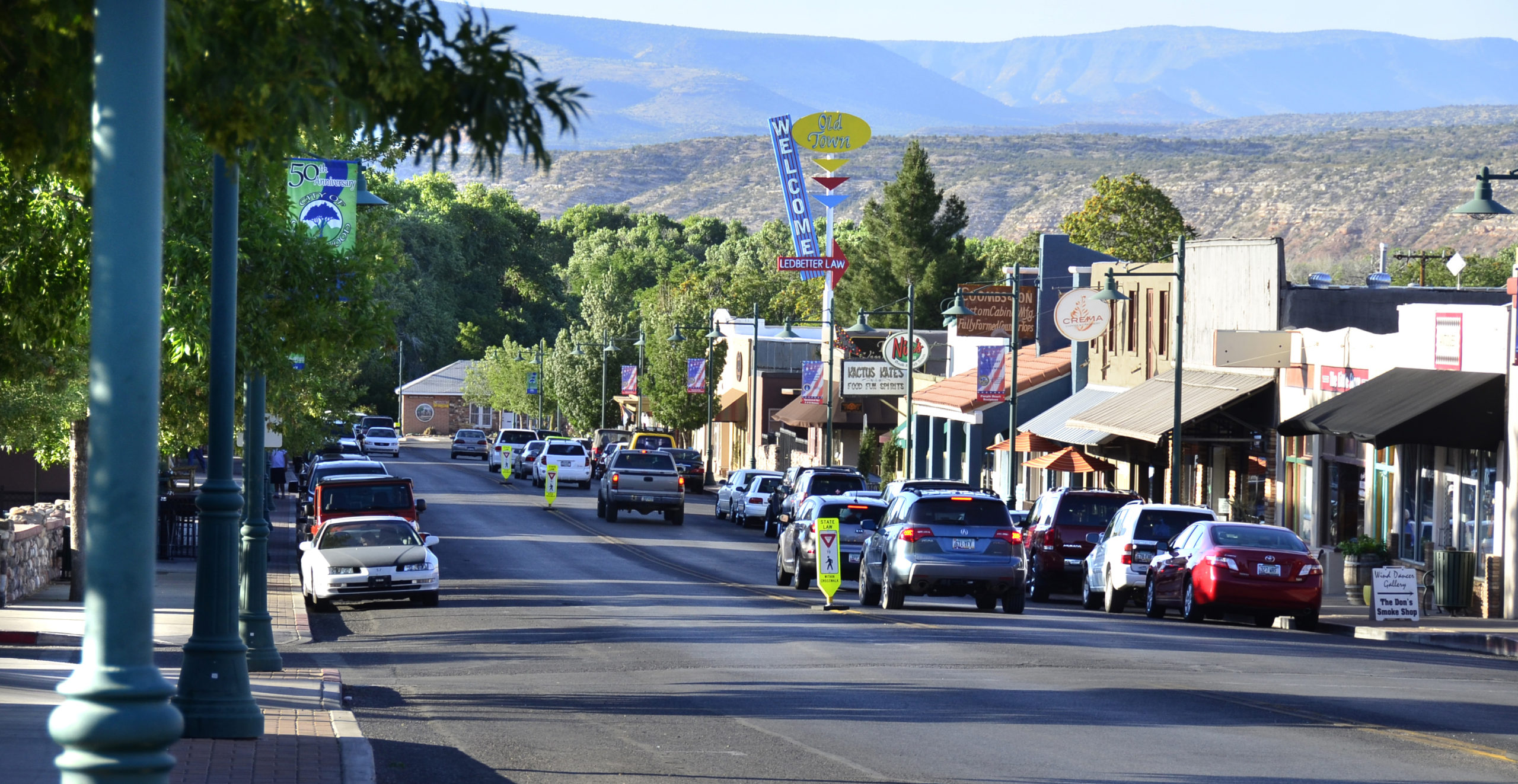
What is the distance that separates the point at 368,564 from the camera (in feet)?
→ 80.8

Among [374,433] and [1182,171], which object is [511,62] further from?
[1182,171]

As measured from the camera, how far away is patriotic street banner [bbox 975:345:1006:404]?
43375 mm

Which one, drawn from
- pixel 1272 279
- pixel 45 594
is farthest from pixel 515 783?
pixel 1272 279

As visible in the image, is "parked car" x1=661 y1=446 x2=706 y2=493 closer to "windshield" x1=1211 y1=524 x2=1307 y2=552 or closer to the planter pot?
the planter pot

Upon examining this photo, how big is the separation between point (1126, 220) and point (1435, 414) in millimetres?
58798

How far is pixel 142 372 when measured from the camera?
518cm

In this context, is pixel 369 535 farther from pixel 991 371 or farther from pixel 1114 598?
pixel 991 371

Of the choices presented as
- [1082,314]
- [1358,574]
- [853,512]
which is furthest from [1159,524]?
[1082,314]

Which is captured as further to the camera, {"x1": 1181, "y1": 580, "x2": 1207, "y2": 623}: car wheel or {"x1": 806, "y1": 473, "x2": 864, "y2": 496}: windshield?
{"x1": 806, "y1": 473, "x2": 864, "y2": 496}: windshield

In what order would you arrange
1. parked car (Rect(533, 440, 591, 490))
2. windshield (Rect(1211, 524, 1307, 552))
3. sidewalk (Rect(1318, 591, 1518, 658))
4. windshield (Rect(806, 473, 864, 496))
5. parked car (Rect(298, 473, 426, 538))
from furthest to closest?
1. parked car (Rect(533, 440, 591, 490))
2. windshield (Rect(806, 473, 864, 496))
3. parked car (Rect(298, 473, 426, 538))
4. windshield (Rect(1211, 524, 1307, 552))
5. sidewalk (Rect(1318, 591, 1518, 658))

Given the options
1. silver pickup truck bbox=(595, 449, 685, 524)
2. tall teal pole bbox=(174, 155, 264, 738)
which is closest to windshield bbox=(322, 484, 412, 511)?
silver pickup truck bbox=(595, 449, 685, 524)

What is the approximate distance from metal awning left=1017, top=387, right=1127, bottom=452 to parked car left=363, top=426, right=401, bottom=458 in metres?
41.4

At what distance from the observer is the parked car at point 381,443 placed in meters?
83.6

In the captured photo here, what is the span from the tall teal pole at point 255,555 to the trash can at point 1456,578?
703 inches
